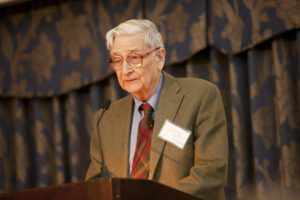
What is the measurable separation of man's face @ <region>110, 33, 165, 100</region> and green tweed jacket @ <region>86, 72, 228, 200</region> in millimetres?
106

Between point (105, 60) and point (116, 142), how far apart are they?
62.5 inches

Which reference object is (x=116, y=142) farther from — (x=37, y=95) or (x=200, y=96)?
(x=37, y=95)

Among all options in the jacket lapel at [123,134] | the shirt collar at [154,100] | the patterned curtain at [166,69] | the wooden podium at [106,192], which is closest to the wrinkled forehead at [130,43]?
the shirt collar at [154,100]

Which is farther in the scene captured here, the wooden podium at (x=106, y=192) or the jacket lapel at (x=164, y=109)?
the jacket lapel at (x=164, y=109)

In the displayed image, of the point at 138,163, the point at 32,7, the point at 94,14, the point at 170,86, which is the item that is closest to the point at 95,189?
the point at 138,163

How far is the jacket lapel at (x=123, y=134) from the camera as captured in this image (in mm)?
2910

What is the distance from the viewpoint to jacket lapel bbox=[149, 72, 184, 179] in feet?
9.14

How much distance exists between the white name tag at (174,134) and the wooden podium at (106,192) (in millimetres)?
512

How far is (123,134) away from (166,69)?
4.58ft

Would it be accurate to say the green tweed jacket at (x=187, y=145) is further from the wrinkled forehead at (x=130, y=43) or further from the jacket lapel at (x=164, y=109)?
the wrinkled forehead at (x=130, y=43)

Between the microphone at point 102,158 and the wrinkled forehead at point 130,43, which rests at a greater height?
the wrinkled forehead at point 130,43

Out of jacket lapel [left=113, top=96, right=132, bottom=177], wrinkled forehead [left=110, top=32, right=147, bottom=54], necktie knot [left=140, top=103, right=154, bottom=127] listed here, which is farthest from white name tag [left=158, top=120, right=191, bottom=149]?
wrinkled forehead [left=110, top=32, right=147, bottom=54]

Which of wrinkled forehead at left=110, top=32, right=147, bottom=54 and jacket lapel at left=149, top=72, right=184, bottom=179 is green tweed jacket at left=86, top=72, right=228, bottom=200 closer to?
jacket lapel at left=149, top=72, right=184, bottom=179

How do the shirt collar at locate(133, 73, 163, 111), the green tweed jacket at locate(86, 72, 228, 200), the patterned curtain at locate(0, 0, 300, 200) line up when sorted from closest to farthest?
the green tweed jacket at locate(86, 72, 228, 200)
the shirt collar at locate(133, 73, 163, 111)
the patterned curtain at locate(0, 0, 300, 200)
